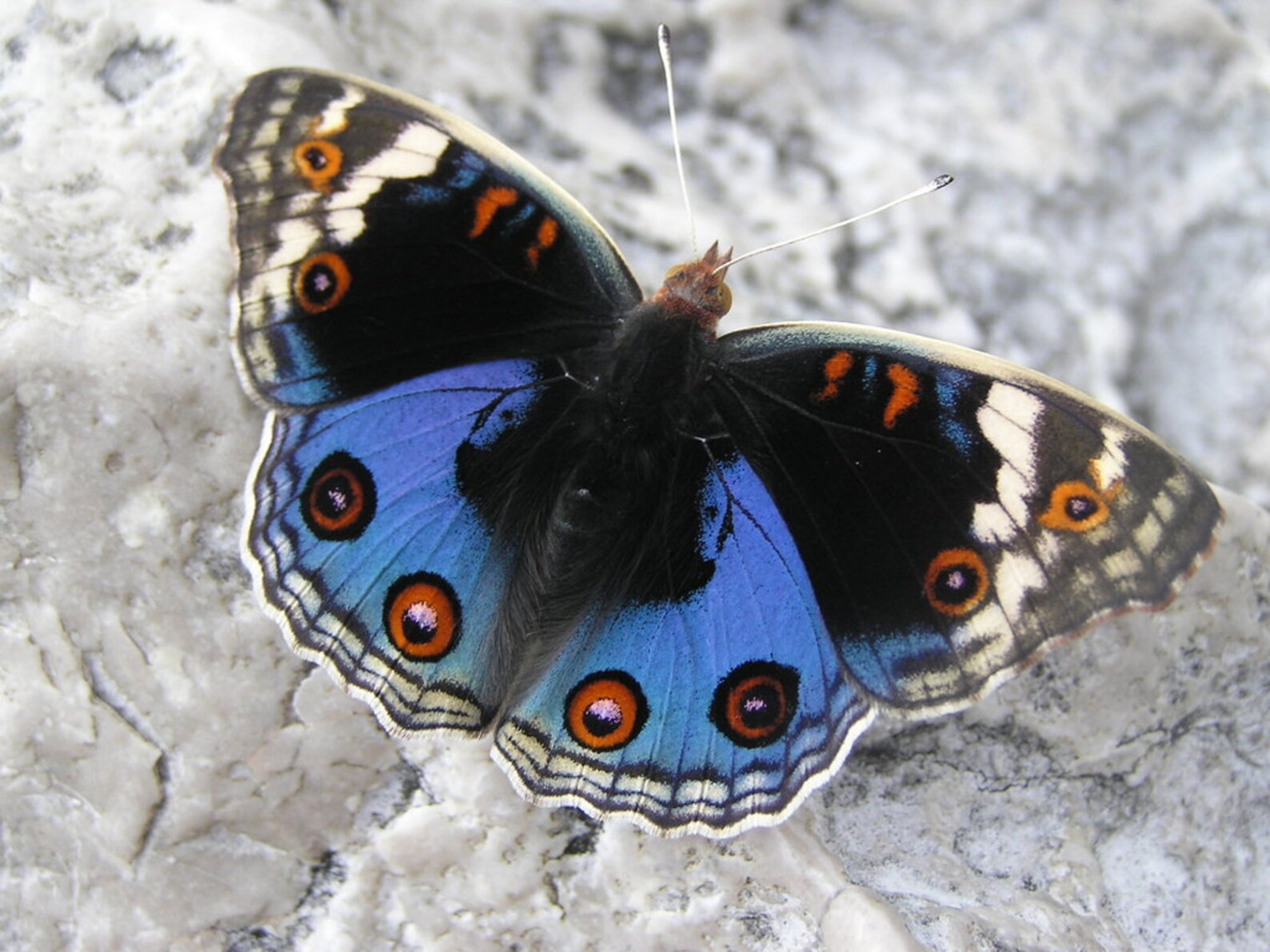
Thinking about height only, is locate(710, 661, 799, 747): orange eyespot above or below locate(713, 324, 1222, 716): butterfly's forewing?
below

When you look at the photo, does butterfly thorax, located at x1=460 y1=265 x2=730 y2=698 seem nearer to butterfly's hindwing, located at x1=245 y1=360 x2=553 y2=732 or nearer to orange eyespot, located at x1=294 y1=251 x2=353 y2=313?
butterfly's hindwing, located at x1=245 y1=360 x2=553 y2=732

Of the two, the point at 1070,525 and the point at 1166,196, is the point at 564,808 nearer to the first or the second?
the point at 1070,525

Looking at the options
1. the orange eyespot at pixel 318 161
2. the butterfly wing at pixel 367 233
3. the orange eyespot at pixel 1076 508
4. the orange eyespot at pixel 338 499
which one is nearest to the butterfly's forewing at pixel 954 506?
the orange eyespot at pixel 1076 508

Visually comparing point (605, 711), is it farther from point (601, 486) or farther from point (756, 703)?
point (601, 486)

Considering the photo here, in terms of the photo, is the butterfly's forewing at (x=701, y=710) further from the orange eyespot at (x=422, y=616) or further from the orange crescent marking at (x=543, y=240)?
the orange crescent marking at (x=543, y=240)

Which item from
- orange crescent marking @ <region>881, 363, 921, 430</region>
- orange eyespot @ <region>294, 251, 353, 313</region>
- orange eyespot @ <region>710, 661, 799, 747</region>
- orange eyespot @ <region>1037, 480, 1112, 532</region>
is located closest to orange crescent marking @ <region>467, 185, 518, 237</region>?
orange eyespot @ <region>294, 251, 353, 313</region>
